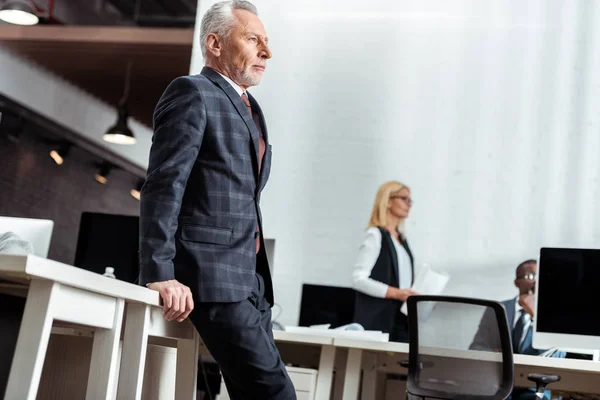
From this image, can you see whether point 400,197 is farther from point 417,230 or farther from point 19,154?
point 19,154

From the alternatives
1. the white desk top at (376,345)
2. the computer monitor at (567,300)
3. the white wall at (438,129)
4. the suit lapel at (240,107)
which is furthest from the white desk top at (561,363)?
the white wall at (438,129)

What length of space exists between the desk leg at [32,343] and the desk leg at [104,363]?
20cm

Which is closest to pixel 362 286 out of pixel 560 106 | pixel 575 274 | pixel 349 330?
pixel 349 330

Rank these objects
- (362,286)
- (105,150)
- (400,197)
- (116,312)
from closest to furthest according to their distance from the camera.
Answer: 1. (116,312)
2. (362,286)
3. (400,197)
4. (105,150)

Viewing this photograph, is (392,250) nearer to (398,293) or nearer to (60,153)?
(398,293)

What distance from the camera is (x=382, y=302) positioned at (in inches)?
188

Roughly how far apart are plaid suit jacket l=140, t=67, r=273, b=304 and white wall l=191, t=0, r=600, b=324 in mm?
3931

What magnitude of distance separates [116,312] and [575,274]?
8.29 ft

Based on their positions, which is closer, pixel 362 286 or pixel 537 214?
pixel 362 286

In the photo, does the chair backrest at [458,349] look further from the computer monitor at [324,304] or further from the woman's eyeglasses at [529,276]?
the woman's eyeglasses at [529,276]

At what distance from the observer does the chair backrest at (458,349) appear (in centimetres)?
301

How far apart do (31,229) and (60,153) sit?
5.50 meters

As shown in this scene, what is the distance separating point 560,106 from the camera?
18.2 ft

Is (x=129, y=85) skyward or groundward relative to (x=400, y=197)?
skyward
